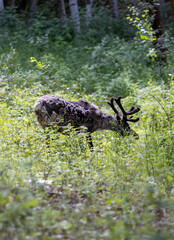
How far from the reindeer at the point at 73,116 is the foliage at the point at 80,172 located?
0.78 ft

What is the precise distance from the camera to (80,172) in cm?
471

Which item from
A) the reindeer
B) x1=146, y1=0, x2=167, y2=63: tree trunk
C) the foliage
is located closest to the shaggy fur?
the reindeer

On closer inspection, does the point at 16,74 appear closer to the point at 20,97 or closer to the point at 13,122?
the point at 20,97

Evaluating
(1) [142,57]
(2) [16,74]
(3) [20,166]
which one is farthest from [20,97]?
(1) [142,57]

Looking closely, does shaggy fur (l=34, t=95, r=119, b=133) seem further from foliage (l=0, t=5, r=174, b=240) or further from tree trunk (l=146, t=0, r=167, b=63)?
tree trunk (l=146, t=0, r=167, b=63)

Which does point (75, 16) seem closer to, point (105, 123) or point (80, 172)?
point (105, 123)

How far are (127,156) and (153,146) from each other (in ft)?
1.65

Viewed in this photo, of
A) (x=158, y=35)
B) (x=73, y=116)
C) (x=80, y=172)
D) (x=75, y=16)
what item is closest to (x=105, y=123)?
(x=73, y=116)

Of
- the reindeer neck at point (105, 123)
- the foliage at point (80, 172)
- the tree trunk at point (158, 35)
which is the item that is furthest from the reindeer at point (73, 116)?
the tree trunk at point (158, 35)

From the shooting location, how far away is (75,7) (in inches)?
664

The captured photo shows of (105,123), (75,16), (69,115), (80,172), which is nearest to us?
(80,172)

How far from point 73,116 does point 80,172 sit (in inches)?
82.0

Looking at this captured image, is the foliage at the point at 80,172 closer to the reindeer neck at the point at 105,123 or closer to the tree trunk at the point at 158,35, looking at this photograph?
the reindeer neck at the point at 105,123

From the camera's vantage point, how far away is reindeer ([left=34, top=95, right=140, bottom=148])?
20.4 ft
